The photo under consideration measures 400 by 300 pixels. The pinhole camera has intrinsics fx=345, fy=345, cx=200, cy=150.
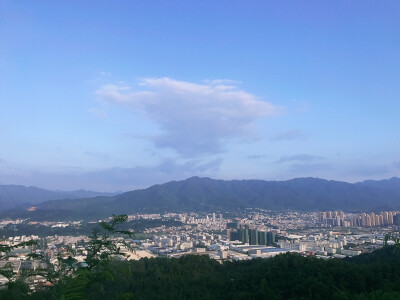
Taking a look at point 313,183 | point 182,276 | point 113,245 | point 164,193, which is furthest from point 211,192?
point 113,245

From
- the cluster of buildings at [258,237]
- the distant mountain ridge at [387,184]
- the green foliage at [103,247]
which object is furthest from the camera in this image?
the distant mountain ridge at [387,184]

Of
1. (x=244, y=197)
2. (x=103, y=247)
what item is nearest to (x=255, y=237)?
(x=103, y=247)

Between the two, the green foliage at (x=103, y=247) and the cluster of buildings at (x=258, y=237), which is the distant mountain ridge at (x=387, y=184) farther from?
the green foliage at (x=103, y=247)

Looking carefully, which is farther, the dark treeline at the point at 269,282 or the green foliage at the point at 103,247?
the dark treeline at the point at 269,282

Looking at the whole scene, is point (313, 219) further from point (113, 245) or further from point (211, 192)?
point (113, 245)

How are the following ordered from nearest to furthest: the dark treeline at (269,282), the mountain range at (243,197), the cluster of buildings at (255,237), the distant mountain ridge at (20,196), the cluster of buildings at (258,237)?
1. the dark treeline at (269,282)
2. the distant mountain ridge at (20,196)
3. the cluster of buildings at (258,237)
4. the cluster of buildings at (255,237)
5. the mountain range at (243,197)

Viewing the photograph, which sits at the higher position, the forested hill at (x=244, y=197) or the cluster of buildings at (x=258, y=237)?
the forested hill at (x=244, y=197)

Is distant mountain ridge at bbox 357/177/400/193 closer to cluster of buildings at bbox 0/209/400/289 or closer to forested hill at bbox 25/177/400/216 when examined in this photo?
forested hill at bbox 25/177/400/216

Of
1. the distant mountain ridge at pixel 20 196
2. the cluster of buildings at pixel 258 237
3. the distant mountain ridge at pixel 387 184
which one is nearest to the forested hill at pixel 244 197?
the distant mountain ridge at pixel 20 196
